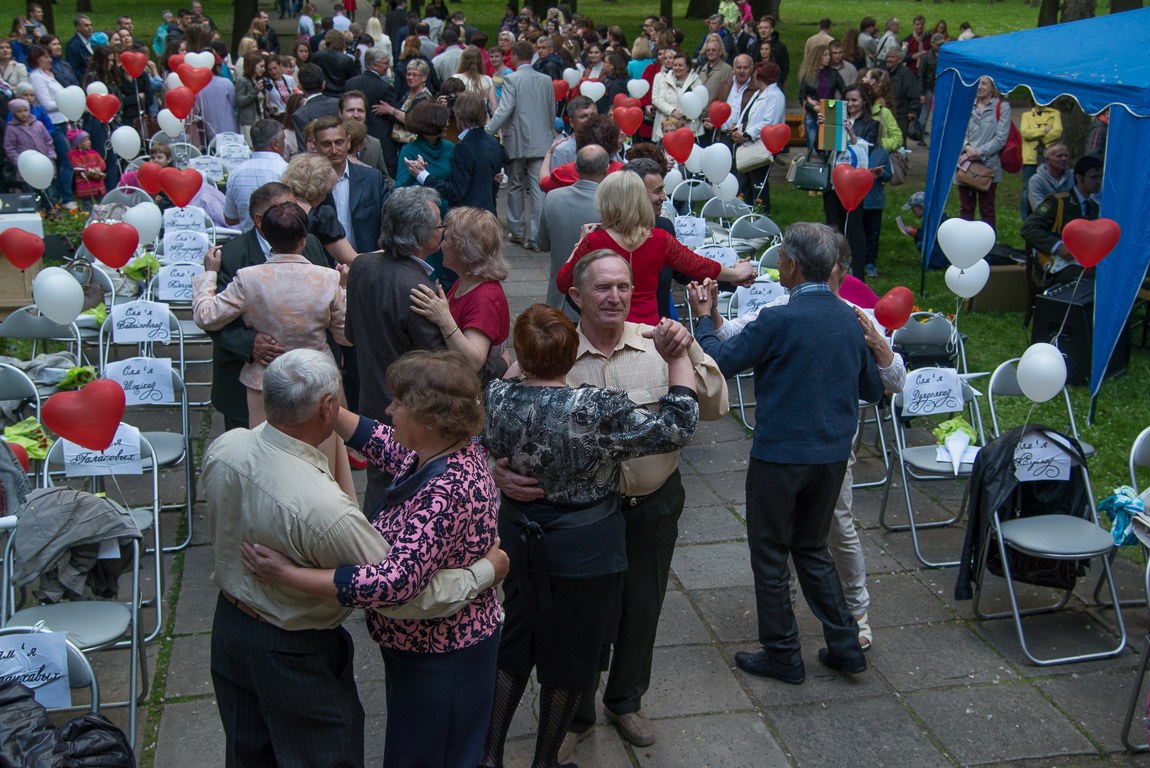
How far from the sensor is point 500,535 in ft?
10.1

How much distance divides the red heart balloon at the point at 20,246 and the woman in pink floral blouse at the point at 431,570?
13.4ft

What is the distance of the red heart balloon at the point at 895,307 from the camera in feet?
16.2

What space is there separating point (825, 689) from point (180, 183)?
18.5 ft

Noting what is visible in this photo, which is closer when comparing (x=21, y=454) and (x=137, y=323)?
(x=21, y=454)

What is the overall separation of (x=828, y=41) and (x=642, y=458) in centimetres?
1153

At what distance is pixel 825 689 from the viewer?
12.8ft

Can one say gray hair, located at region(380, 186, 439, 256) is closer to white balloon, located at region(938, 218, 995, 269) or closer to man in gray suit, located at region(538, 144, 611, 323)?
man in gray suit, located at region(538, 144, 611, 323)

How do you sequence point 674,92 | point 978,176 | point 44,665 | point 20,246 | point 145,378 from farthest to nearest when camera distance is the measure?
point 674,92 < point 978,176 < point 20,246 < point 145,378 < point 44,665

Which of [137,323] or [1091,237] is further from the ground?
[1091,237]

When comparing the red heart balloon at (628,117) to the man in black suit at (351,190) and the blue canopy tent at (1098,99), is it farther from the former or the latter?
the man in black suit at (351,190)

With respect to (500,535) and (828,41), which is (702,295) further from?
(828,41)

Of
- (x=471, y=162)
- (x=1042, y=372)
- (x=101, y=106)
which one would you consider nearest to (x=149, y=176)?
(x=471, y=162)

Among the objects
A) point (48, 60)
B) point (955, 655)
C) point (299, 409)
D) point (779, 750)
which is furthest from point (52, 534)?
point (48, 60)

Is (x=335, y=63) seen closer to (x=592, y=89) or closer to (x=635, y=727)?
(x=592, y=89)
